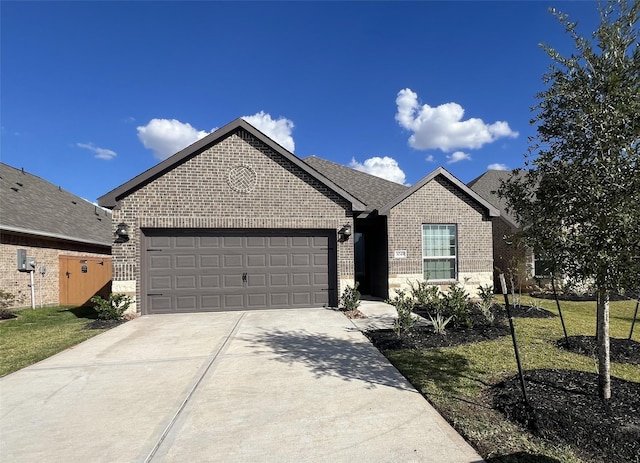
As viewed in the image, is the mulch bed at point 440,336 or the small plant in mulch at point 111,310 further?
the small plant in mulch at point 111,310

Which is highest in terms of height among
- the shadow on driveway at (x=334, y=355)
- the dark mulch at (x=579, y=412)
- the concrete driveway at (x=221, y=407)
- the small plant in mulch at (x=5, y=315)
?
the dark mulch at (x=579, y=412)

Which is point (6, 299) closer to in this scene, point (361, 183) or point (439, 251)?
point (361, 183)

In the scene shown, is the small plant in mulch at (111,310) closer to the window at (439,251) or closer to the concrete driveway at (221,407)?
the concrete driveway at (221,407)

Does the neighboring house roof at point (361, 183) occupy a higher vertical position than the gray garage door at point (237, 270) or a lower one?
higher

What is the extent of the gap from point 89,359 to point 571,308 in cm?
1296

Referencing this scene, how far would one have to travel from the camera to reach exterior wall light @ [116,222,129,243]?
9656 millimetres

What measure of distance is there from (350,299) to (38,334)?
7934mm

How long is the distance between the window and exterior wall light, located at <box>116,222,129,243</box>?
9657 mm

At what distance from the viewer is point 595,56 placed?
3.81 m

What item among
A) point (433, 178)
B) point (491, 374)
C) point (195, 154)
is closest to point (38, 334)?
point (195, 154)

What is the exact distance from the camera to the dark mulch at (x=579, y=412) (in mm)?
3004

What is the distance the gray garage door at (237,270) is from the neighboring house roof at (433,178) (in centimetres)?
269

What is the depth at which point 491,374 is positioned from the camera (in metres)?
4.84

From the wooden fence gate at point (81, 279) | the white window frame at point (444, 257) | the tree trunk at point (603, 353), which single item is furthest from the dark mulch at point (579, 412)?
the wooden fence gate at point (81, 279)
